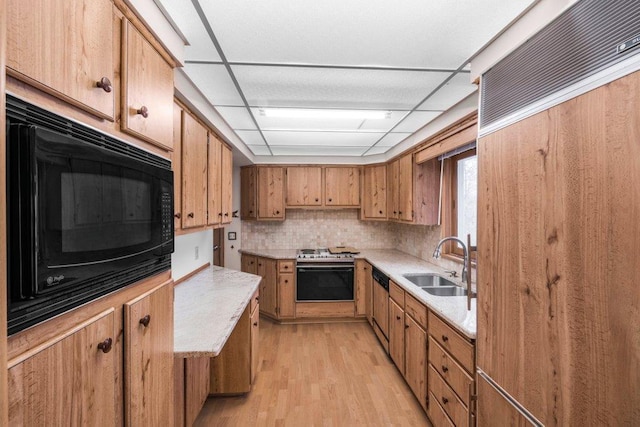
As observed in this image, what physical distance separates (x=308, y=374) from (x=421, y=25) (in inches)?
112

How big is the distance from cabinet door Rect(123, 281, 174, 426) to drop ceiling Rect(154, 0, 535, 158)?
1.15 metres

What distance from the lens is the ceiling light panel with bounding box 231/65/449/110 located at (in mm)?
1797

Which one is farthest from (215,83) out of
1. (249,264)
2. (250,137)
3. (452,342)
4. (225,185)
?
(249,264)

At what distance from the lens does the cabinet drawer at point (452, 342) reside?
1.61 m

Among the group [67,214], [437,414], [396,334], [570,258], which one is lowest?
[437,414]

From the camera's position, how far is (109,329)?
2.81 ft

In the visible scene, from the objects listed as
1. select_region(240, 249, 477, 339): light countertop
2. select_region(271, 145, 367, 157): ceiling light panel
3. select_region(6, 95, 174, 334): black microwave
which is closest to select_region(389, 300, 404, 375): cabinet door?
select_region(240, 249, 477, 339): light countertop

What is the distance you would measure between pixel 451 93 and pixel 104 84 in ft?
6.59

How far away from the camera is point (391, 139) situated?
3.50 metres

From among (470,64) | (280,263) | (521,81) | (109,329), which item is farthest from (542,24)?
(280,263)

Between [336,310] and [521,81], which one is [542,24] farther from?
[336,310]

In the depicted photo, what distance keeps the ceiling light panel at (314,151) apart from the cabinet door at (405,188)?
1.93ft

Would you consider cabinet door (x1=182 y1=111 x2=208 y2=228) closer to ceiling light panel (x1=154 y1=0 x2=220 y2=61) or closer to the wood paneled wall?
ceiling light panel (x1=154 y1=0 x2=220 y2=61)

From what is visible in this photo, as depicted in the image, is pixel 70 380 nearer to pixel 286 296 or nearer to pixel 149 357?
pixel 149 357
